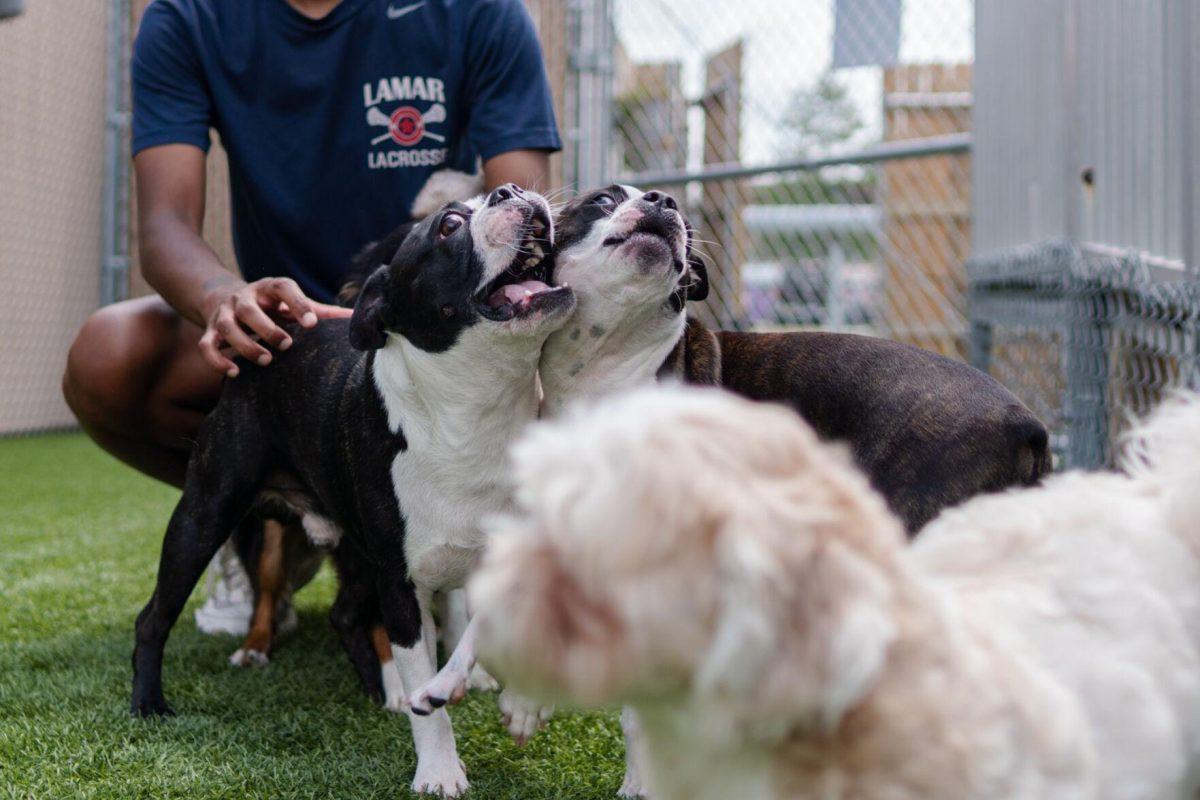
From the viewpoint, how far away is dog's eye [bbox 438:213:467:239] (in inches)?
91.4

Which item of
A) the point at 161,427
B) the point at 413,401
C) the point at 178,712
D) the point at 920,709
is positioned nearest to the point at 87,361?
the point at 161,427

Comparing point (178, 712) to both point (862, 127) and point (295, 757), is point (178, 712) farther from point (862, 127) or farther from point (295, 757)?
point (862, 127)

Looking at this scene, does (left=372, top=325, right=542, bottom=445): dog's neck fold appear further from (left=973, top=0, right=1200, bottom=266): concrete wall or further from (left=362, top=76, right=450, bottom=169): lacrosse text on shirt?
(left=973, top=0, right=1200, bottom=266): concrete wall

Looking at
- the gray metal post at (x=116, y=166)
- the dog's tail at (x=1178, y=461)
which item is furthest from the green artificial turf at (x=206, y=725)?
the gray metal post at (x=116, y=166)

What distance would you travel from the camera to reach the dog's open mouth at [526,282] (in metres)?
2.22

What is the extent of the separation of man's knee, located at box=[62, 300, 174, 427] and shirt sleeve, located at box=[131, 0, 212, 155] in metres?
0.46

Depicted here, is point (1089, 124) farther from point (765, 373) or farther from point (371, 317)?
point (371, 317)

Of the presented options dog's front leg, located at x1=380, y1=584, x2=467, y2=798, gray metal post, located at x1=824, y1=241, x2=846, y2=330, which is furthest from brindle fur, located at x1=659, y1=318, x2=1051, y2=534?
gray metal post, located at x1=824, y1=241, x2=846, y2=330

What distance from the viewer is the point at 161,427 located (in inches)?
131

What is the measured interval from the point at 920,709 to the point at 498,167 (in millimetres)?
2540

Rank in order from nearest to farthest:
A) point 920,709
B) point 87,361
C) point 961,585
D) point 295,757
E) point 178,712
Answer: point 920,709, point 961,585, point 295,757, point 178,712, point 87,361

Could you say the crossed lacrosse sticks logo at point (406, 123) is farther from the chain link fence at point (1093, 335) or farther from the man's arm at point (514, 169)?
the chain link fence at point (1093, 335)

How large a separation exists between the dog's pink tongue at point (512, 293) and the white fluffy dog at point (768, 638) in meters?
1.20

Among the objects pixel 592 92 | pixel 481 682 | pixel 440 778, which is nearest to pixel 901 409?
pixel 440 778
